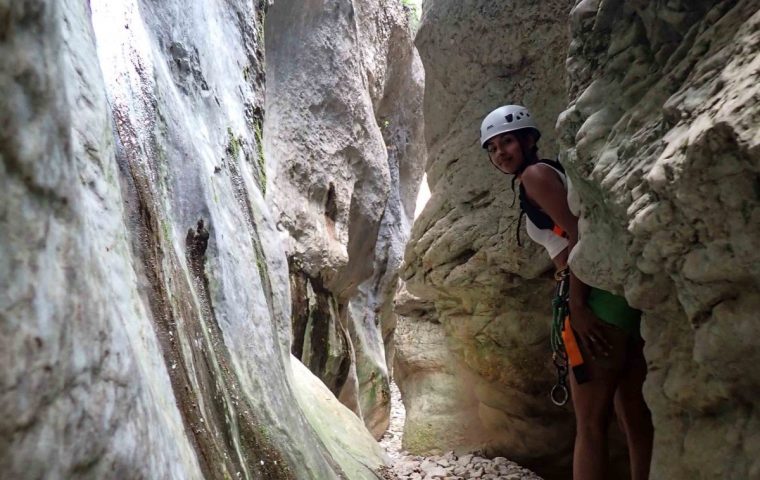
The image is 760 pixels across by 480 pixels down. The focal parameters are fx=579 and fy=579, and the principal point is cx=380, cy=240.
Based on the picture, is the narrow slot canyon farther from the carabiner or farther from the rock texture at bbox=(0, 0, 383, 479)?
the carabiner

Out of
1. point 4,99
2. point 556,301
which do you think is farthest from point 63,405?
point 556,301

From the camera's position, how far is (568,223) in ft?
9.80

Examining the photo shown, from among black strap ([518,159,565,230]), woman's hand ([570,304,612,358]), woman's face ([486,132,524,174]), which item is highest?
woman's face ([486,132,524,174])

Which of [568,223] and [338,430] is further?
[338,430]

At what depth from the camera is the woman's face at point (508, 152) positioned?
3518mm

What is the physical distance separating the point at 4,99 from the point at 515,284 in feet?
13.1

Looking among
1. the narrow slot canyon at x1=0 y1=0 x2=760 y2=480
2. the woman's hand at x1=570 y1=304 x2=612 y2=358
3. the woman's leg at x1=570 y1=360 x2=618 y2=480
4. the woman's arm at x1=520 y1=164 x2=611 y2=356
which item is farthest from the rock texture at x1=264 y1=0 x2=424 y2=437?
the woman's leg at x1=570 y1=360 x2=618 y2=480

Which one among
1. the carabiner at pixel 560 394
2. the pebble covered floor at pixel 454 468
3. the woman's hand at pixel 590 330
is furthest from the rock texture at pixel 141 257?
the woman's hand at pixel 590 330

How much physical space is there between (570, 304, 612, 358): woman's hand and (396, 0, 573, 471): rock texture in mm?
1415

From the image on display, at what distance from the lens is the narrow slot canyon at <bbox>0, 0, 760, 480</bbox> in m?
1.10

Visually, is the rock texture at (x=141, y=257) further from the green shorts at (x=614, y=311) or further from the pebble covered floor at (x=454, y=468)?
the green shorts at (x=614, y=311)

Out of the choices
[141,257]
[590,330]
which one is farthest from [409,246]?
[141,257]

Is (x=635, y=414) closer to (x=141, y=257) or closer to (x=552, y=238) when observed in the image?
(x=552, y=238)

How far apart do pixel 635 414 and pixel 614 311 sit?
596 mm
